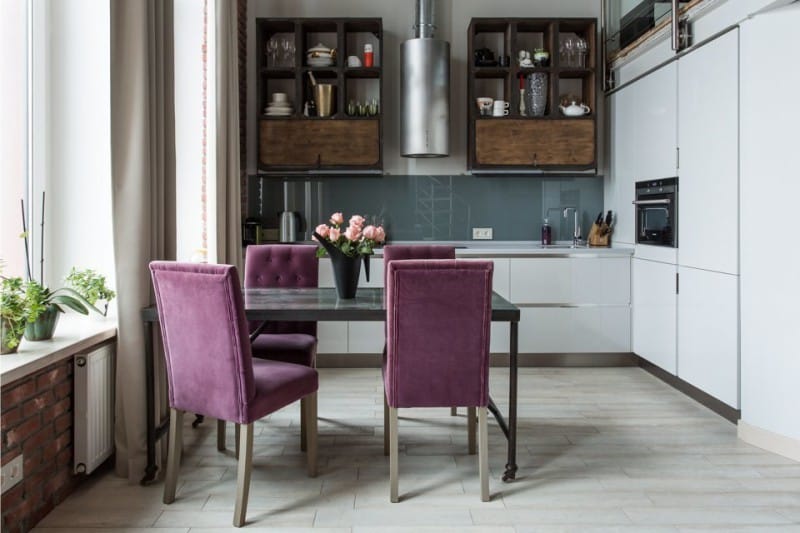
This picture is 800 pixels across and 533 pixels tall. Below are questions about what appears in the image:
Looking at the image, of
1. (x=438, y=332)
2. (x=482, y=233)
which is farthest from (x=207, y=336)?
(x=482, y=233)

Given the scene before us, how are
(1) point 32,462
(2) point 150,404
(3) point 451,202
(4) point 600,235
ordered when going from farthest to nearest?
(3) point 451,202 → (4) point 600,235 → (2) point 150,404 → (1) point 32,462

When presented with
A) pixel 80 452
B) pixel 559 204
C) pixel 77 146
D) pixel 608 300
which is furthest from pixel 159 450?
pixel 559 204

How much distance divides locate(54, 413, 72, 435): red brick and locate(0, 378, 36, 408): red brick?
0.22 metres

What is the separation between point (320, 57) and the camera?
530 centimetres

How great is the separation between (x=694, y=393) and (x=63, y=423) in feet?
11.6

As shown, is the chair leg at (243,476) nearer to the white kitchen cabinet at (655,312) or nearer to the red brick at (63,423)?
the red brick at (63,423)

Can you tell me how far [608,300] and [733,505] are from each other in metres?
2.63

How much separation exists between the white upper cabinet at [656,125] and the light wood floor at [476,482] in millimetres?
1639

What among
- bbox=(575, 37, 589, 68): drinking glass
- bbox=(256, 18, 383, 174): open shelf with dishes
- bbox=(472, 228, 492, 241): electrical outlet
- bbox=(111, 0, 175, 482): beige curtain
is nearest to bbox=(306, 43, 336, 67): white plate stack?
bbox=(256, 18, 383, 174): open shelf with dishes

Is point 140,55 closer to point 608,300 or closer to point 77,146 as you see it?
point 77,146

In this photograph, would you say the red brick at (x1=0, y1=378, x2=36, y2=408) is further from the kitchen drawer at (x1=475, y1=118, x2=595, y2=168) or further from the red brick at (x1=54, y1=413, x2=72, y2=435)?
the kitchen drawer at (x1=475, y1=118, x2=595, y2=168)

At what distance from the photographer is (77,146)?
3.04 meters

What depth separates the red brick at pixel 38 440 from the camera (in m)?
2.40

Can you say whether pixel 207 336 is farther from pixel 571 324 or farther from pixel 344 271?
pixel 571 324
